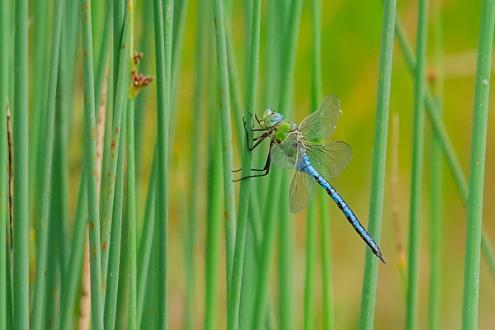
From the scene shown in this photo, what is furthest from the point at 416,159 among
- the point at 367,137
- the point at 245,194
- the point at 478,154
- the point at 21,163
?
the point at 367,137

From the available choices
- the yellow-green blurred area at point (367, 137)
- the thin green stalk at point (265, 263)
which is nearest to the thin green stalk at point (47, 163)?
→ the thin green stalk at point (265, 263)


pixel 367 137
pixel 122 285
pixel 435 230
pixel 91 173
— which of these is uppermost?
pixel 367 137

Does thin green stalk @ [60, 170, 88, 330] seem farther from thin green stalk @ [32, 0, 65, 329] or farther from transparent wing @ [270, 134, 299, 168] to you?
transparent wing @ [270, 134, 299, 168]

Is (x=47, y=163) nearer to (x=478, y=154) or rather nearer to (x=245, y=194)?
(x=245, y=194)

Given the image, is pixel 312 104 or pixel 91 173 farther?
pixel 312 104

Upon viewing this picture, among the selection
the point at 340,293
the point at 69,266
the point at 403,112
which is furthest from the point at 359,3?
the point at 69,266

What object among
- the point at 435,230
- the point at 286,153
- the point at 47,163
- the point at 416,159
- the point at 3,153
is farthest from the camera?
the point at 435,230

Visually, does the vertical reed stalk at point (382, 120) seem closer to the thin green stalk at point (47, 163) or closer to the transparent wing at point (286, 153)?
the transparent wing at point (286, 153)
